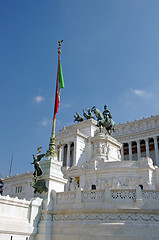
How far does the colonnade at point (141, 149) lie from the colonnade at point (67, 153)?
733 inches

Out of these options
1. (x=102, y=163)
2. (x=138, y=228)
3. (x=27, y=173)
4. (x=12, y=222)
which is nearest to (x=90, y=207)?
(x=138, y=228)

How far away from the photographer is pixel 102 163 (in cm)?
3809

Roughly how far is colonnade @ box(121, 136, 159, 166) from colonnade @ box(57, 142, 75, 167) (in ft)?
61.1

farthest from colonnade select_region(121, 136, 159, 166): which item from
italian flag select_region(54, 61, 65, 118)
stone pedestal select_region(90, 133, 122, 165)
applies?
italian flag select_region(54, 61, 65, 118)

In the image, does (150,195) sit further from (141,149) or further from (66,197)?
(141,149)

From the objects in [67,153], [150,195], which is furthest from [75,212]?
[67,153]

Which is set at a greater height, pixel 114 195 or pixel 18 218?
pixel 114 195

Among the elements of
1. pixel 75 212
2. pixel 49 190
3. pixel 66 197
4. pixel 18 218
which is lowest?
pixel 18 218

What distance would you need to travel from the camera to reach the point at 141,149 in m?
76.0

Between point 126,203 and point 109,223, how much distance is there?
1.44 m

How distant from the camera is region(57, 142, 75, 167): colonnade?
58.7m

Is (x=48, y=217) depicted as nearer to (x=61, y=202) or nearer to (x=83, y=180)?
(x=61, y=202)

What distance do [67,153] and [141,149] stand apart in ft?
88.3

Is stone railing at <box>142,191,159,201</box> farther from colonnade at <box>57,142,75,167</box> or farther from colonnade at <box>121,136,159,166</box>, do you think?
colonnade at <box>121,136,159,166</box>
